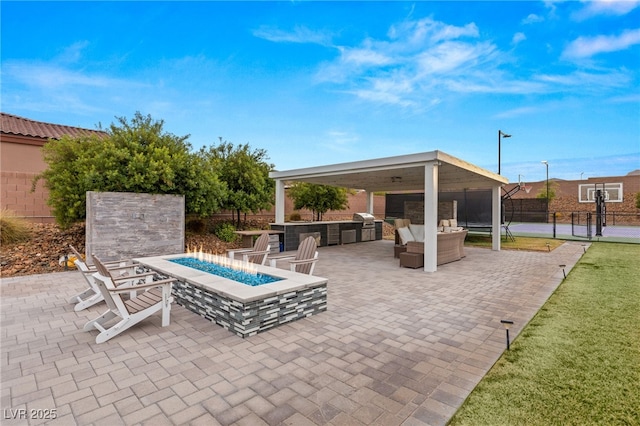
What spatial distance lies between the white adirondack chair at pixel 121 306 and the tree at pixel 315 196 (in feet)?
39.6

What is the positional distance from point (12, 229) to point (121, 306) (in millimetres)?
7406

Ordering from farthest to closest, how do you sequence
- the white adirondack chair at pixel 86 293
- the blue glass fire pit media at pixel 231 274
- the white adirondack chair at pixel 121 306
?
the blue glass fire pit media at pixel 231 274
the white adirondack chair at pixel 86 293
the white adirondack chair at pixel 121 306

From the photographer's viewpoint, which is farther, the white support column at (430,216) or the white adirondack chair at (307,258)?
the white support column at (430,216)

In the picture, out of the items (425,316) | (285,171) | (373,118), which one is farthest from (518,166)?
(425,316)

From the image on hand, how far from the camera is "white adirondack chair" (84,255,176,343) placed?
351cm

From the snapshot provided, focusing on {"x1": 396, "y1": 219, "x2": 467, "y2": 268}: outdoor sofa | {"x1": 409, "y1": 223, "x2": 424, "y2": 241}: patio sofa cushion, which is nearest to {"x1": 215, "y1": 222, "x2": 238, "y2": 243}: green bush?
{"x1": 396, "y1": 219, "x2": 467, "y2": 268}: outdoor sofa

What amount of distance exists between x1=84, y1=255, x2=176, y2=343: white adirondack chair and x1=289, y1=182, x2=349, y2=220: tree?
39.6ft

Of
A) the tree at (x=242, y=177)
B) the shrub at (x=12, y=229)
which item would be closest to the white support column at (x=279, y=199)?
the tree at (x=242, y=177)

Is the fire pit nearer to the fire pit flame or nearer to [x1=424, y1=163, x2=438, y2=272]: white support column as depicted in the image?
the fire pit flame

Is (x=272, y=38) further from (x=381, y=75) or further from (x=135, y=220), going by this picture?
(x=135, y=220)

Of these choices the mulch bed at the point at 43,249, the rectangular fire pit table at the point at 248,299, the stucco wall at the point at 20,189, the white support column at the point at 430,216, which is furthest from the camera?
the stucco wall at the point at 20,189

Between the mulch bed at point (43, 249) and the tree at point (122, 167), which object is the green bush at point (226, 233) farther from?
the tree at point (122, 167)

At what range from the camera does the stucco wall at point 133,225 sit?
7.73 meters

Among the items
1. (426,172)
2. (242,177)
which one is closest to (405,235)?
(426,172)
